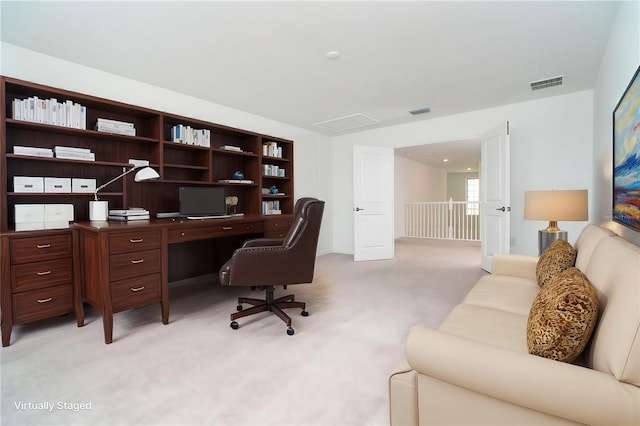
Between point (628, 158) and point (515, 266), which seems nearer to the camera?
point (628, 158)

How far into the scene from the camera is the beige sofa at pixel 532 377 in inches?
31.0

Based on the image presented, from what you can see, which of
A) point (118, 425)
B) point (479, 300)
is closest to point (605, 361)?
point (479, 300)

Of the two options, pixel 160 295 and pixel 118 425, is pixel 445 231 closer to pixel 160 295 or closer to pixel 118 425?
pixel 160 295

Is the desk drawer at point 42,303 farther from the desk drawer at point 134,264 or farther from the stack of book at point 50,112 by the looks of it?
the stack of book at point 50,112

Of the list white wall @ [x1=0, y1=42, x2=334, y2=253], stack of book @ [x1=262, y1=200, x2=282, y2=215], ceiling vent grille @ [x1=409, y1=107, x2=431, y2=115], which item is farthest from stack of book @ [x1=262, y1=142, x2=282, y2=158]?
ceiling vent grille @ [x1=409, y1=107, x2=431, y2=115]

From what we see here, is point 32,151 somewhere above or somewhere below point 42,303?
above

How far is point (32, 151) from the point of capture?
2.45 metres

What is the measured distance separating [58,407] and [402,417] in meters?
1.66

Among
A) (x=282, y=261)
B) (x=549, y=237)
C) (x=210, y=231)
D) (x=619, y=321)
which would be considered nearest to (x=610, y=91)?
(x=549, y=237)

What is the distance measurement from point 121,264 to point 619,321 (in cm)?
273

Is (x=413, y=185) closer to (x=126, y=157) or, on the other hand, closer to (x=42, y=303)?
(x=126, y=157)

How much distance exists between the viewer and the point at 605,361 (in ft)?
2.81

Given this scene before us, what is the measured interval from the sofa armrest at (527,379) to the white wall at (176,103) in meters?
3.59

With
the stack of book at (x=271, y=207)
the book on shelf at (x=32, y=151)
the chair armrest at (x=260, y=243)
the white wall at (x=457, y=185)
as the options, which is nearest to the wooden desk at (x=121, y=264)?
the chair armrest at (x=260, y=243)
